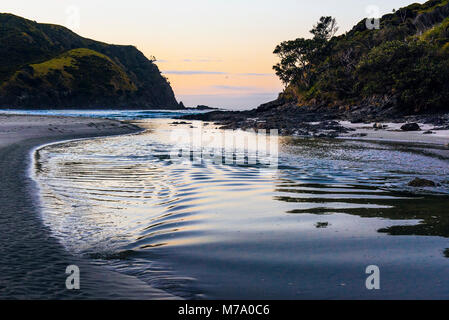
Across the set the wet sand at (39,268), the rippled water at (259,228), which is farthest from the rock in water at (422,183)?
the wet sand at (39,268)

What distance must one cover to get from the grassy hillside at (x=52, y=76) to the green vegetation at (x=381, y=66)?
75524 millimetres

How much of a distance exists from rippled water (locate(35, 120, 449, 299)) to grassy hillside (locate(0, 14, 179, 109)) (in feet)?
378

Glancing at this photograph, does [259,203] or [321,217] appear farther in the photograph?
[259,203]

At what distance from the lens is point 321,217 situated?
6016 mm

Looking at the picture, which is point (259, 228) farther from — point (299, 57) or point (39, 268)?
point (299, 57)

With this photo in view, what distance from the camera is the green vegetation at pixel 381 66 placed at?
38.3m

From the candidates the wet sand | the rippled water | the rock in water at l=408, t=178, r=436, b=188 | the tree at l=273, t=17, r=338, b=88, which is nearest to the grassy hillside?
the tree at l=273, t=17, r=338, b=88

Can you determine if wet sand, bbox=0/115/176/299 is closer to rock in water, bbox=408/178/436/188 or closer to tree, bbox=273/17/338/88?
rock in water, bbox=408/178/436/188

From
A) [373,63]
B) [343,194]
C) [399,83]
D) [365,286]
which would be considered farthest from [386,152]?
[373,63]

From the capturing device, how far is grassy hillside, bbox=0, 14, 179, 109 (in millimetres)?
113656

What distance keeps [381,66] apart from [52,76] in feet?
366

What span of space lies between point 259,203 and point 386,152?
11.1 metres
